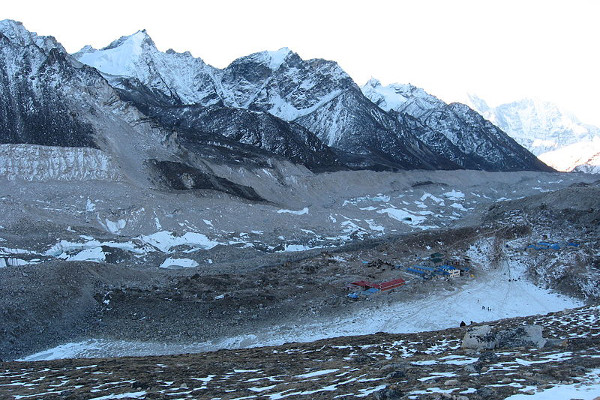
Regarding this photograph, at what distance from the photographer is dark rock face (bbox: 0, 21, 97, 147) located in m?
67.1

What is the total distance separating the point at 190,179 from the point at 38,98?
23950mm

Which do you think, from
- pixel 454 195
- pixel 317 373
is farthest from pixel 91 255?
pixel 454 195

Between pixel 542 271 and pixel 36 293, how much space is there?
34201 mm

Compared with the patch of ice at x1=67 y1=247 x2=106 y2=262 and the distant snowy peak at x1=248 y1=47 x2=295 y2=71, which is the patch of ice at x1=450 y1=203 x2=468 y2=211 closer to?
the patch of ice at x1=67 y1=247 x2=106 y2=262

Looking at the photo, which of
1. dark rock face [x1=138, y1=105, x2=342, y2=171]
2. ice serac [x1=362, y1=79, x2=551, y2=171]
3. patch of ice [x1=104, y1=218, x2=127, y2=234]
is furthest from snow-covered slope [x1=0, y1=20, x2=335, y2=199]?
ice serac [x1=362, y1=79, x2=551, y2=171]

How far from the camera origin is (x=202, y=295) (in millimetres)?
32312

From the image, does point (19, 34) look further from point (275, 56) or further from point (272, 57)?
point (275, 56)

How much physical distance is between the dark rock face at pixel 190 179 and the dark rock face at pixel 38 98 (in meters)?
9.95

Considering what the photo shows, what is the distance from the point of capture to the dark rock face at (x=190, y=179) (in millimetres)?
72162

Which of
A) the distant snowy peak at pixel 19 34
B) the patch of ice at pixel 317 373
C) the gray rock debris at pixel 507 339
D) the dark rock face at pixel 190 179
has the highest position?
the distant snowy peak at pixel 19 34

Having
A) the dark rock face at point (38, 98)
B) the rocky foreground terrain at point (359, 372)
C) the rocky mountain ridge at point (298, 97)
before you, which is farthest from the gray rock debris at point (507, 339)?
the rocky mountain ridge at point (298, 97)

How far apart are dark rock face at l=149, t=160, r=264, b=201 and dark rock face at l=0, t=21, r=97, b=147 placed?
32.6 feet

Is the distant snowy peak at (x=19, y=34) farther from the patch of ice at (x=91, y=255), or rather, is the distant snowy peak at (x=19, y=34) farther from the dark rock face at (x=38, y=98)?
the patch of ice at (x=91, y=255)

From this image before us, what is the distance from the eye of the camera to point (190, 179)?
243 feet
